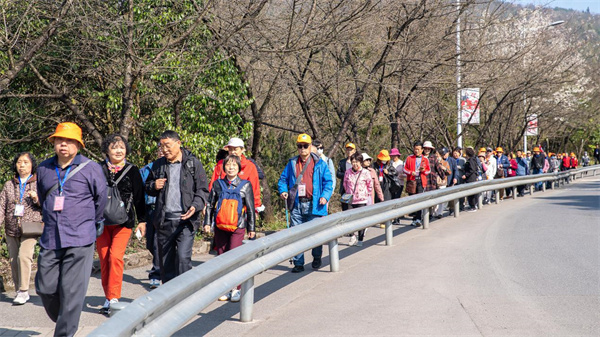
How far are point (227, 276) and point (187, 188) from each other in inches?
66.1

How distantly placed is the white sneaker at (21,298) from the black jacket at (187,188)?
1.60 meters

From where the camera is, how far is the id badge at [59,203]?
5624 millimetres

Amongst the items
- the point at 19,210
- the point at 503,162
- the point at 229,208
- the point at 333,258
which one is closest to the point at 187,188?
the point at 229,208

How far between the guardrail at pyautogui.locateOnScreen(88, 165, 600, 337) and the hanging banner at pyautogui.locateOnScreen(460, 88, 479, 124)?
10.1 metres

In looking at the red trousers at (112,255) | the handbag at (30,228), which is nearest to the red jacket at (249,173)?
the red trousers at (112,255)

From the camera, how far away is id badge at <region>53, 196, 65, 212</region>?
5.62 m

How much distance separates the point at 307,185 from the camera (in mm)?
9680

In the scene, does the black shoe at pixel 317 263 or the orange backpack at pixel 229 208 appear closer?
the orange backpack at pixel 229 208

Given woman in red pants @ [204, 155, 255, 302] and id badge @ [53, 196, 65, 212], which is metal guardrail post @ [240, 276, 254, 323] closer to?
woman in red pants @ [204, 155, 255, 302]

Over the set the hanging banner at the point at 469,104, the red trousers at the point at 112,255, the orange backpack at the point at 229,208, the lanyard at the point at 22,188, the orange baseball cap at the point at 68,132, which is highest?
the hanging banner at the point at 469,104

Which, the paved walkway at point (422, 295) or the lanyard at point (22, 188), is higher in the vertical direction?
the lanyard at point (22, 188)

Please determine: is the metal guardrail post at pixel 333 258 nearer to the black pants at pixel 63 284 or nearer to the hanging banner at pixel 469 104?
the black pants at pixel 63 284

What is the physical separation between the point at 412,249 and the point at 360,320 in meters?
4.84

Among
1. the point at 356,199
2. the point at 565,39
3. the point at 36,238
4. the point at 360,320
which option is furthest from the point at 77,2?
the point at 565,39
